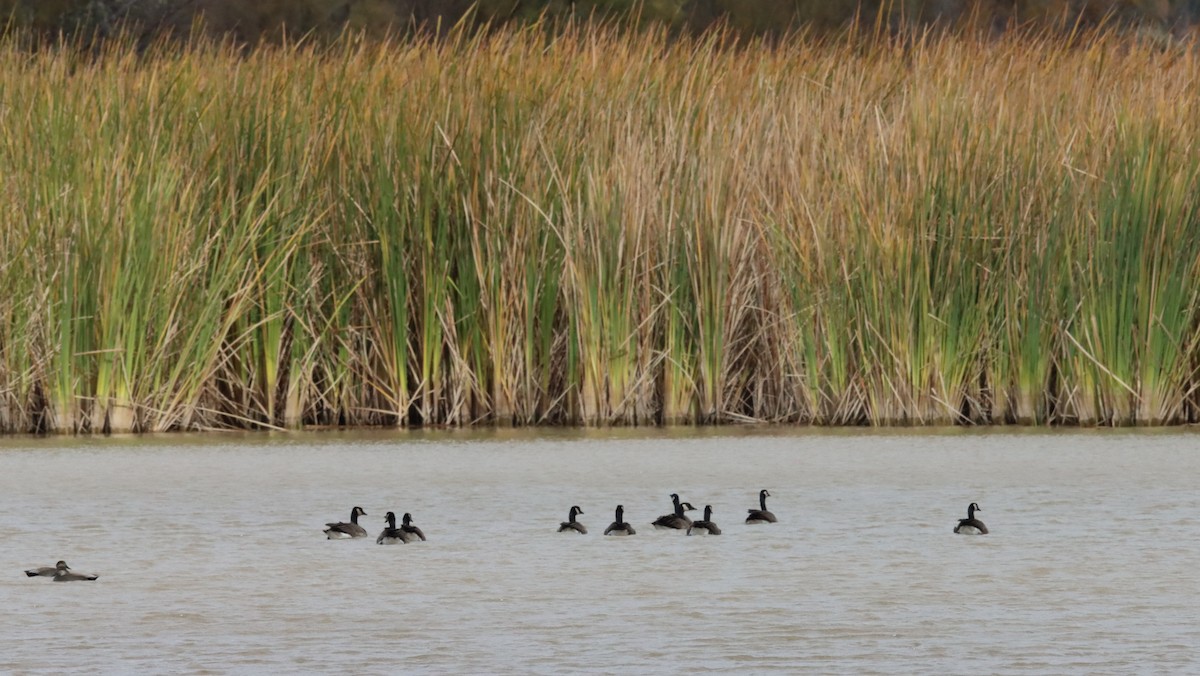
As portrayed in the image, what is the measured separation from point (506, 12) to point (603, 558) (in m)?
18.0

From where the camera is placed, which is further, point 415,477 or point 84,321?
point 84,321

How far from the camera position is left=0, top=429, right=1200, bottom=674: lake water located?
479 cm

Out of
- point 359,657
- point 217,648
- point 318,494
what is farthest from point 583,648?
point 318,494

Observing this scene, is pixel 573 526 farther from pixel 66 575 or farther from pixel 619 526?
pixel 66 575

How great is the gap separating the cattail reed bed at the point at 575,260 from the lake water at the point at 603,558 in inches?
24.7

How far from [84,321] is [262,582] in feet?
13.2

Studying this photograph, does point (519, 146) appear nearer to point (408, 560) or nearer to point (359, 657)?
point (408, 560)

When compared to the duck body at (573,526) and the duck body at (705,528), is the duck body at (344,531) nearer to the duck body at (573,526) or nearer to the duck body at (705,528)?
the duck body at (573,526)

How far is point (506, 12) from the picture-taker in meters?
23.5

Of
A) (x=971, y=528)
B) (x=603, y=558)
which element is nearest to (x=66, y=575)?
(x=603, y=558)

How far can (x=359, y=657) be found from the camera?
4.73 metres

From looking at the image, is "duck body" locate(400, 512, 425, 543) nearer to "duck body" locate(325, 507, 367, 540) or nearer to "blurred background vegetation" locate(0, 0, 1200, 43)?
"duck body" locate(325, 507, 367, 540)

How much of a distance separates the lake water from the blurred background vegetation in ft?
45.4

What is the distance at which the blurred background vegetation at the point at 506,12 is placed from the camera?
22.3m
